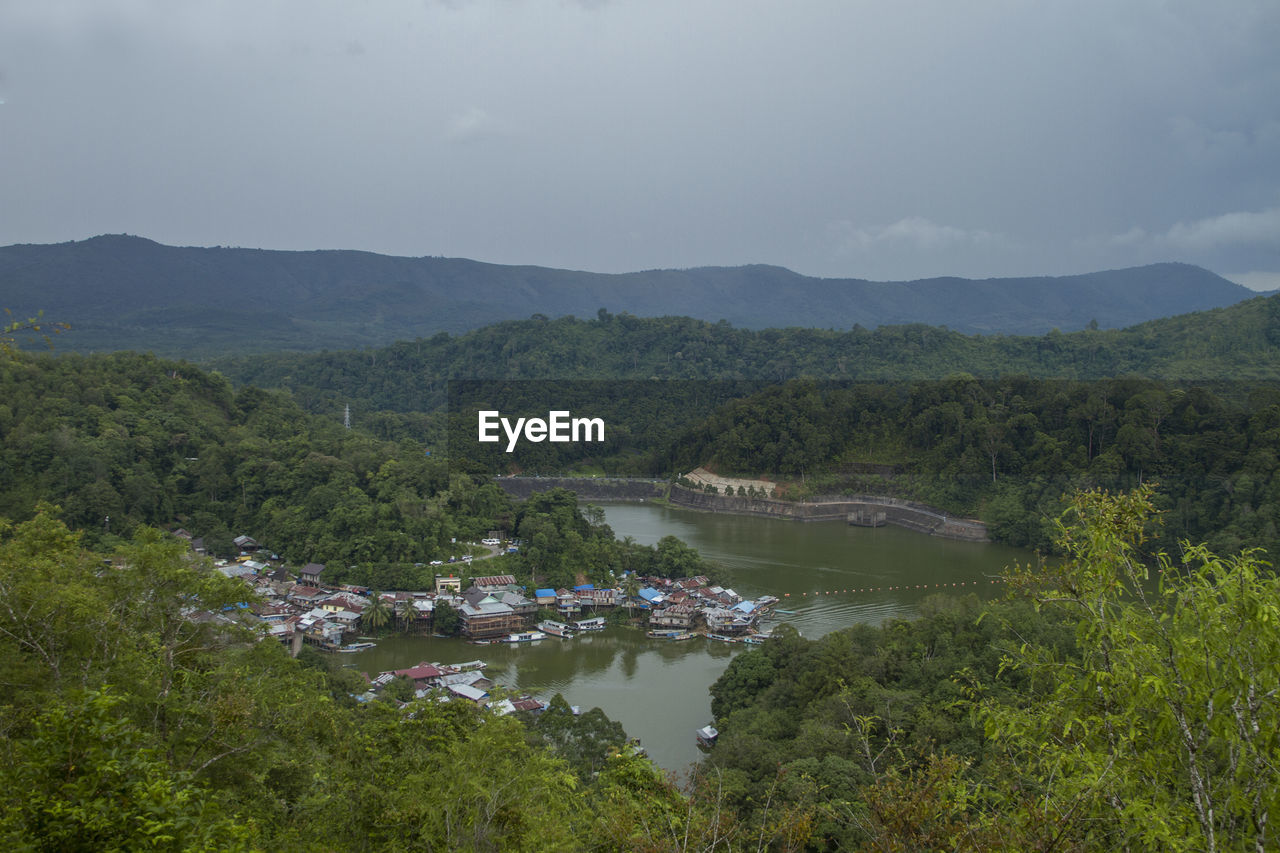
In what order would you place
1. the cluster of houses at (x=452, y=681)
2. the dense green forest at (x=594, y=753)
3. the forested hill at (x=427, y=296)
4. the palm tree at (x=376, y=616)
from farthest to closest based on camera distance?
the forested hill at (x=427, y=296) < the palm tree at (x=376, y=616) < the cluster of houses at (x=452, y=681) < the dense green forest at (x=594, y=753)

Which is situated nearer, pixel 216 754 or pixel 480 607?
pixel 216 754

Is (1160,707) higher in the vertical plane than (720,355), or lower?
lower

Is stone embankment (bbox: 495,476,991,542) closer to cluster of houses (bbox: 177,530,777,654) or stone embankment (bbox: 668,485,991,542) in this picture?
stone embankment (bbox: 668,485,991,542)

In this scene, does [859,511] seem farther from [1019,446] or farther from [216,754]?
[216,754]

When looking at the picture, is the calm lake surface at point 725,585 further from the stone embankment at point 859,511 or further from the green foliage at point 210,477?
the green foliage at point 210,477

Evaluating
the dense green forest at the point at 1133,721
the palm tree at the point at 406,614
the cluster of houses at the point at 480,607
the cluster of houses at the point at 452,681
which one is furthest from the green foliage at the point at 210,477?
the dense green forest at the point at 1133,721

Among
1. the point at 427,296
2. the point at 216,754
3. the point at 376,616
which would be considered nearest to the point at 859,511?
the point at 376,616

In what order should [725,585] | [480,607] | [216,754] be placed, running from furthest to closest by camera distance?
[725,585]
[480,607]
[216,754]

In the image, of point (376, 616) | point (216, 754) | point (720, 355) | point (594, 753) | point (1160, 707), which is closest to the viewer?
point (1160, 707)
